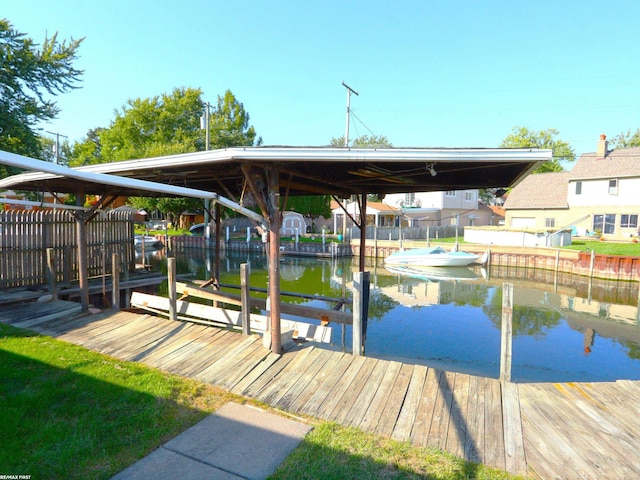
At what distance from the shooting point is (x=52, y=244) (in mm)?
9805

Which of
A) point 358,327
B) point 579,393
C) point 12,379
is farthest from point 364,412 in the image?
point 12,379

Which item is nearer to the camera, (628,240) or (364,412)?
(364,412)

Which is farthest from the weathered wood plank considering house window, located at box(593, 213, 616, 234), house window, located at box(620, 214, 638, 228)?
house window, located at box(593, 213, 616, 234)

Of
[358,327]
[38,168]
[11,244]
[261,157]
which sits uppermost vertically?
[261,157]

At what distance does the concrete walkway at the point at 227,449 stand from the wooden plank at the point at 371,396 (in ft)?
1.76

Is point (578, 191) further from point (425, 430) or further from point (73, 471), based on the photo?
point (73, 471)

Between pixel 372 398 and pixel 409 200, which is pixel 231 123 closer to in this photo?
pixel 409 200

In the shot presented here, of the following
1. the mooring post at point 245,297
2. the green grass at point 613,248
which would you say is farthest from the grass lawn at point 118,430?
the green grass at point 613,248

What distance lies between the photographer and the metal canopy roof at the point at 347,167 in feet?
14.7

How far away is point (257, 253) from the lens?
32.5 m

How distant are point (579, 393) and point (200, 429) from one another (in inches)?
175

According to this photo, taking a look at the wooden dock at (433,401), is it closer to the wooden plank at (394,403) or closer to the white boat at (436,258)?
the wooden plank at (394,403)

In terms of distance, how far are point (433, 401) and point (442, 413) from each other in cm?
22

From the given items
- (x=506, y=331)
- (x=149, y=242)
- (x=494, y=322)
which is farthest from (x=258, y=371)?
(x=149, y=242)
